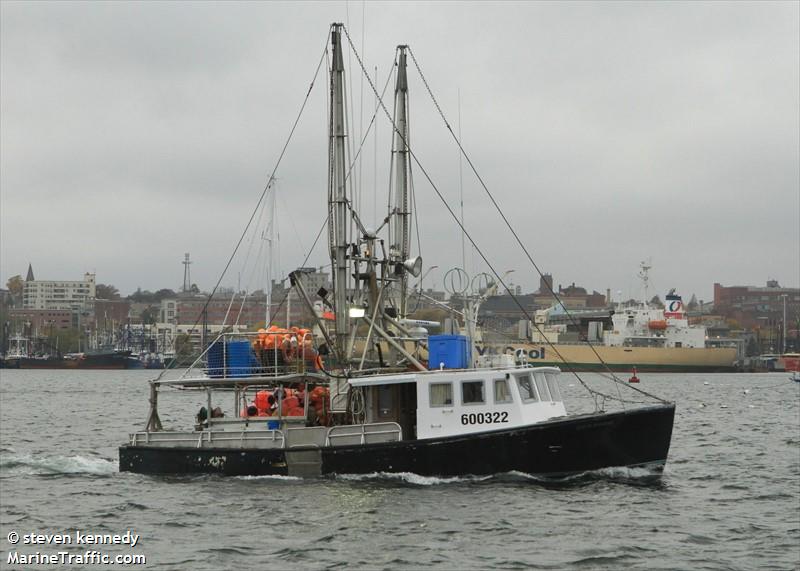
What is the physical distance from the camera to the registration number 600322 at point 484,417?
28859mm

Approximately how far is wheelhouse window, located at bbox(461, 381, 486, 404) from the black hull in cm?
103

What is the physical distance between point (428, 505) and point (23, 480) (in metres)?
13.4

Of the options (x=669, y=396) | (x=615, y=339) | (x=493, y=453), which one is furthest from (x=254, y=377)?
(x=615, y=339)

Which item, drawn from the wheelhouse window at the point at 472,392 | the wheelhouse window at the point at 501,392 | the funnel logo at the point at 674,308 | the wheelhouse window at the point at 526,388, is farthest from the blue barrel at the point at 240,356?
the funnel logo at the point at 674,308

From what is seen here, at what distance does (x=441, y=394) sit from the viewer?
29078mm

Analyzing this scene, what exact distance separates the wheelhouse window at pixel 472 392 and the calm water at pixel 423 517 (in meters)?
1.99

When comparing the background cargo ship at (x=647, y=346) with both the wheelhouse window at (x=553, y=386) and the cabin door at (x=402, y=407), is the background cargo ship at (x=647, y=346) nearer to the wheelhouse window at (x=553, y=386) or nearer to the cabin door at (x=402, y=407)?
the wheelhouse window at (x=553, y=386)

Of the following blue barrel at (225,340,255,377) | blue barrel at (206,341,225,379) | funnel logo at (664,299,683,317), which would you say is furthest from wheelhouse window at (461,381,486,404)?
funnel logo at (664,299,683,317)

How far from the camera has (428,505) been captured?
1010 inches

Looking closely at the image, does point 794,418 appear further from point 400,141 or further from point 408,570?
point 408,570

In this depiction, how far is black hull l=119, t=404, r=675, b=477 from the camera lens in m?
28.4

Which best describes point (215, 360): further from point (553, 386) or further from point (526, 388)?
point (553, 386)

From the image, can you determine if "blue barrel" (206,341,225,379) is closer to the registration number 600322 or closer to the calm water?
the calm water

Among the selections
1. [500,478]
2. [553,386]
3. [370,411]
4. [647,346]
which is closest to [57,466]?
[370,411]
